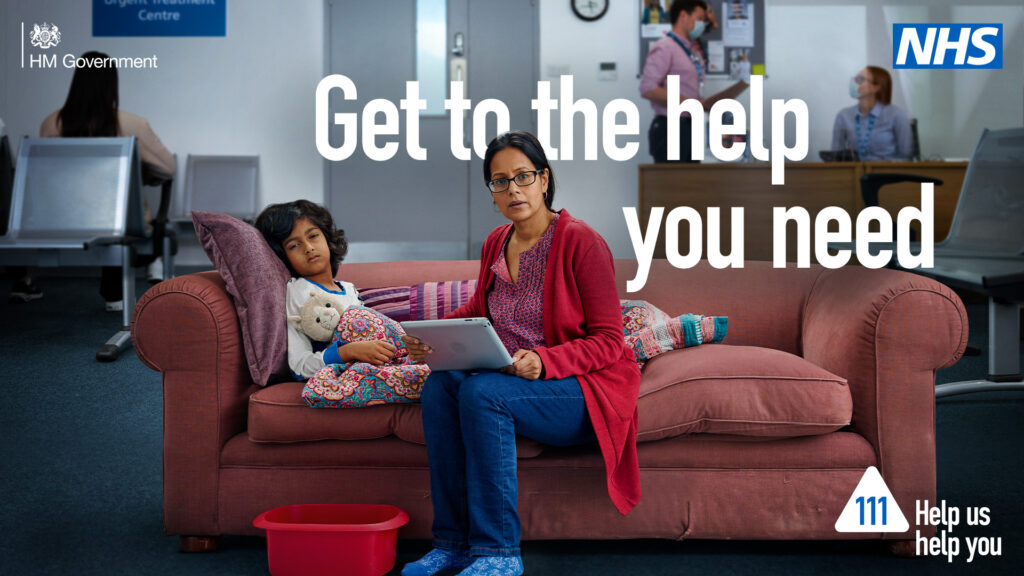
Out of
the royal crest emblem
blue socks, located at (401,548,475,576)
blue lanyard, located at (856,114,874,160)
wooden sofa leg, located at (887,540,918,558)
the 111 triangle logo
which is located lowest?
wooden sofa leg, located at (887,540,918,558)

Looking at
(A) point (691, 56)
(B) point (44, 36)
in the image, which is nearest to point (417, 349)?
(A) point (691, 56)

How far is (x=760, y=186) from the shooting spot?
466cm

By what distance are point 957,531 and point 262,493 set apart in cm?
145

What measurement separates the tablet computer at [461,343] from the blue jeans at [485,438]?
38 millimetres

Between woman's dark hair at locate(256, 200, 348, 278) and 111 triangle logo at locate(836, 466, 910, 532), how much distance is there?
3.99ft

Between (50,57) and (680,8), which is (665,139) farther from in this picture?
(50,57)

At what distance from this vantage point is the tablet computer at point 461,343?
1.37 m

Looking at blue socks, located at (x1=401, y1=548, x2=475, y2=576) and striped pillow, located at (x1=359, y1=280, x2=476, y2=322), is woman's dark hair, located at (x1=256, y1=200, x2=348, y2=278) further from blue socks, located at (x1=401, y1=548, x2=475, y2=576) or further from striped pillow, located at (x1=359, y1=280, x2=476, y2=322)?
blue socks, located at (x1=401, y1=548, x2=475, y2=576)

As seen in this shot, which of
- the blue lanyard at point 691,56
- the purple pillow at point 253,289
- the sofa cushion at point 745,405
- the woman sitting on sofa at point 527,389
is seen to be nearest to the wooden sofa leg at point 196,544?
the purple pillow at point 253,289

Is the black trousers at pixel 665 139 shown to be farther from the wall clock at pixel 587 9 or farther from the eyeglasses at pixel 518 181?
the eyeglasses at pixel 518 181

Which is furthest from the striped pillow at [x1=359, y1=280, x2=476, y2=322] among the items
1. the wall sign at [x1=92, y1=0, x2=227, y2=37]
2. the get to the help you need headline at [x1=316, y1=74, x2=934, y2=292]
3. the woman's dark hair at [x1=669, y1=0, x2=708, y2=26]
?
the wall sign at [x1=92, y1=0, x2=227, y2=37]

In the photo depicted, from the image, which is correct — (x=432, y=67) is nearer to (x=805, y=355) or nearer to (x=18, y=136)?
(x=18, y=136)

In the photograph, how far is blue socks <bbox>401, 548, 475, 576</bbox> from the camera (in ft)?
4.98

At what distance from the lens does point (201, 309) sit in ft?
5.51
